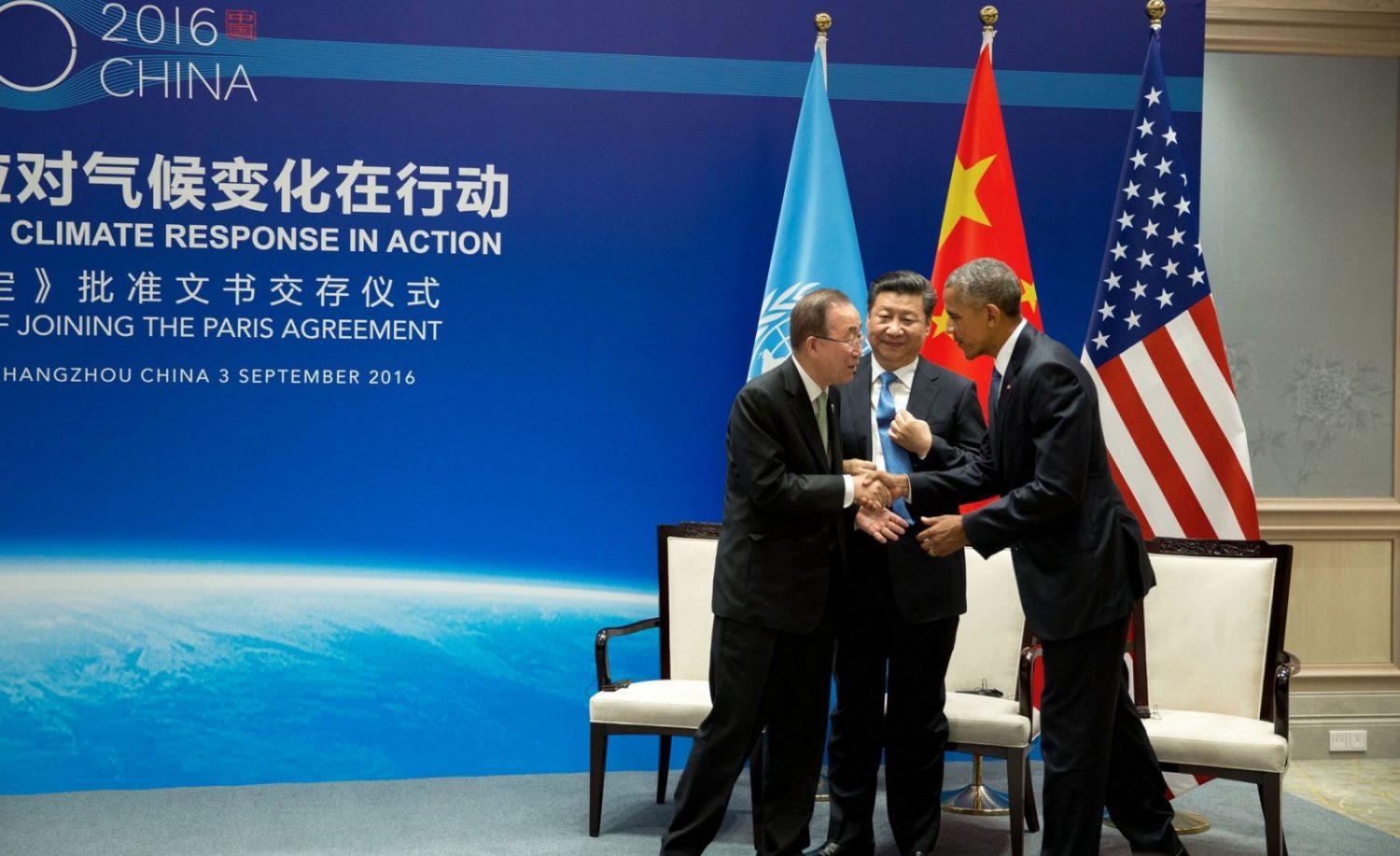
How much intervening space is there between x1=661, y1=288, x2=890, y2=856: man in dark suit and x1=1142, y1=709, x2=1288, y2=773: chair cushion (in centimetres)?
108

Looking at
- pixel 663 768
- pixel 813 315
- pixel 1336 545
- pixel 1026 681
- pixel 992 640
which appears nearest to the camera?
pixel 813 315

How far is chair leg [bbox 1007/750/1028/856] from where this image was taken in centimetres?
393

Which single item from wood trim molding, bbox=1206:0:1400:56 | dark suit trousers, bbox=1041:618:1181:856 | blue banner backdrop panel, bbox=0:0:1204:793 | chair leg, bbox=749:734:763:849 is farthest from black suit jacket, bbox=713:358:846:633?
wood trim molding, bbox=1206:0:1400:56

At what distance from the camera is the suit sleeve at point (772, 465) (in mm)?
3469

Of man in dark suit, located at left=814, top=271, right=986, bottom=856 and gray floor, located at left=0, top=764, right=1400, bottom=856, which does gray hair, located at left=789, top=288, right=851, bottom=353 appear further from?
gray floor, located at left=0, top=764, right=1400, bottom=856

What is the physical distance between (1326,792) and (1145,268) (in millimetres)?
2089

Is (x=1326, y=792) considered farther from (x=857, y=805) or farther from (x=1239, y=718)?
(x=857, y=805)

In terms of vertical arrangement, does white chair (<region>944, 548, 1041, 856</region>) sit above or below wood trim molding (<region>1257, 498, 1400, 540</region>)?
below

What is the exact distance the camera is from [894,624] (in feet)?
12.6

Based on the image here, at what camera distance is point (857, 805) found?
3.89 m

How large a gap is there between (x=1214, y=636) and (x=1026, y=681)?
676 mm

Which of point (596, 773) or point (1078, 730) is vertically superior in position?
point (1078, 730)

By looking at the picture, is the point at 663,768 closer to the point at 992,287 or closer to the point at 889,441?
the point at 889,441

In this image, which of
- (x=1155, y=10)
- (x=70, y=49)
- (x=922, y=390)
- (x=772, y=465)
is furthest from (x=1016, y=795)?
(x=70, y=49)
